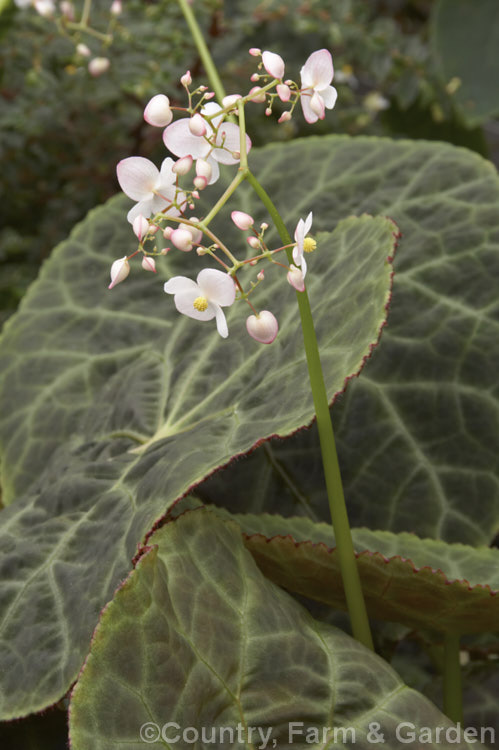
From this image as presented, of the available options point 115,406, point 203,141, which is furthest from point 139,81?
point 203,141

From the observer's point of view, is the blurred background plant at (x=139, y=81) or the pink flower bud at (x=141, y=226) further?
the blurred background plant at (x=139, y=81)

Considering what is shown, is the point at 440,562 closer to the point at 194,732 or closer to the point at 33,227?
the point at 194,732

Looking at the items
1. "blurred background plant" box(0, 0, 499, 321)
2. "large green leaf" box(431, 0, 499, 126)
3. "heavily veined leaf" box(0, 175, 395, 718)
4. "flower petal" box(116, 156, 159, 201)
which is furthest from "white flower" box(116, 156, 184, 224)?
"large green leaf" box(431, 0, 499, 126)

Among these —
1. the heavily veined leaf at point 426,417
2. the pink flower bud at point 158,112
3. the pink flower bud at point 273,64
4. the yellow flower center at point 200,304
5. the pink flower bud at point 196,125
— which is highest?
the pink flower bud at point 273,64

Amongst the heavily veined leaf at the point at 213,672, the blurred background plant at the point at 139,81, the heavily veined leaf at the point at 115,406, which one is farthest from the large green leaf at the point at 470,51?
the heavily veined leaf at the point at 213,672

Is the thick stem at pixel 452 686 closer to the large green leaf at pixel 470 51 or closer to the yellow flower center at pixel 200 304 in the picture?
the yellow flower center at pixel 200 304

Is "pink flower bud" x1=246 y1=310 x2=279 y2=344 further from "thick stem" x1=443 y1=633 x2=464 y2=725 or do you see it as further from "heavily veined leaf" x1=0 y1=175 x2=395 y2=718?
"thick stem" x1=443 y1=633 x2=464 y2=725

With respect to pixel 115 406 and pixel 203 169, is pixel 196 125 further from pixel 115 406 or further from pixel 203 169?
pixel 115 406
